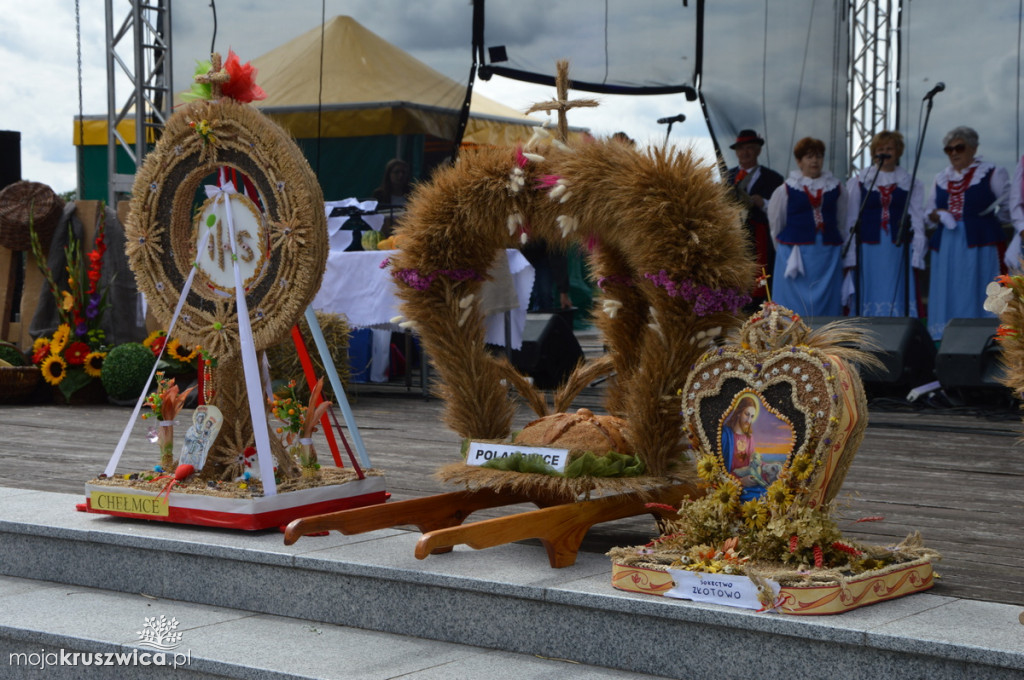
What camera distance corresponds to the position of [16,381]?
271 inches

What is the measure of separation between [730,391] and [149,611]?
1.62 meters

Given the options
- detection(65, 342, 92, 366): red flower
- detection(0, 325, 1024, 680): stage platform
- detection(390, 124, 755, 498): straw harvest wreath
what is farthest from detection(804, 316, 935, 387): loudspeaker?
detection(65, 342, 92, 366): red flower

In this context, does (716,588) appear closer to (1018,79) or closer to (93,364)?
(93,364)

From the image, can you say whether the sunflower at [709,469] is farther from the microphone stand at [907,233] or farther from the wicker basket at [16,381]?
the wicker basket at [16,381]

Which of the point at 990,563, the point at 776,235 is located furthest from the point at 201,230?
the point at 776,235

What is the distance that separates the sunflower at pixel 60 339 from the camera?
6965 mm

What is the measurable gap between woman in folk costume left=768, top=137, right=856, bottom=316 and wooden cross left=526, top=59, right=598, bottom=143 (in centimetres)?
458

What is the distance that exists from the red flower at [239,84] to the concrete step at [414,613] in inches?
51.2

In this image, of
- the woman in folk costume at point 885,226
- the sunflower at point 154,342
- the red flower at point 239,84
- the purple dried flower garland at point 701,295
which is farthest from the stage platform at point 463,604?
the woman in folk costume at point 885,226

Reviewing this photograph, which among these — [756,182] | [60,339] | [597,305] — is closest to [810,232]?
[756,182]

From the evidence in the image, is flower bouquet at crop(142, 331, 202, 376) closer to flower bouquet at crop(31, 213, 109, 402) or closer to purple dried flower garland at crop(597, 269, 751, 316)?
flower bouquet at crop(31, 213, 109, 402)

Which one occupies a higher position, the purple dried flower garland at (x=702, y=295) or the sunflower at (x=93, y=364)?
the purple dried flower garland at (x=702, y=295)

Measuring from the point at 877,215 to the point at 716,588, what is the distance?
561cm

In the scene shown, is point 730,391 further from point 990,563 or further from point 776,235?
point 776,235
